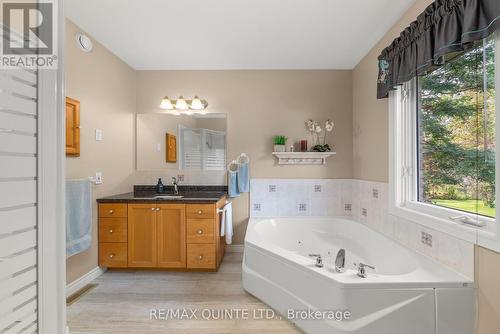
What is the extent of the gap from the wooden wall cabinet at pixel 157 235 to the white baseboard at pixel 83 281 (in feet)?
0.30

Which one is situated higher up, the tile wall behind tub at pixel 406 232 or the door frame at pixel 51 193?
the door frame at pixel 51 193

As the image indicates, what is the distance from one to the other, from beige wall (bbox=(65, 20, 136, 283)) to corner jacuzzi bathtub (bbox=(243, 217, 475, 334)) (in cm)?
176

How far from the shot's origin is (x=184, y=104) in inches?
130

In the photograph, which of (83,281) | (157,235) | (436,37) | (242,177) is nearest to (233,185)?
(242,177)

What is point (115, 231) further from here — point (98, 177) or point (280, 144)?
point (280, 144)

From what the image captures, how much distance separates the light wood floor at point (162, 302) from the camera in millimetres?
1897

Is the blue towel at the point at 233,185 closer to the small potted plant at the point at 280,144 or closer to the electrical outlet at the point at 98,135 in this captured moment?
the small potted plant at the point at 280,144

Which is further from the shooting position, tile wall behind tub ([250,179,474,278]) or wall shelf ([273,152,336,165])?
wall shelf ([273,152,336,165])

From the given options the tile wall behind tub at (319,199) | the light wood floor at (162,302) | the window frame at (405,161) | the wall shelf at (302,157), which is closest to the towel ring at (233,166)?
the tile wall behind tub at (319,199)

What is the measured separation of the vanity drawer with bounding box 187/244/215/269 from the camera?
2.70 m

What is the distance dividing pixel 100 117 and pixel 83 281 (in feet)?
5.53

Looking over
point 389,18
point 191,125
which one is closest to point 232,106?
point 191,125
